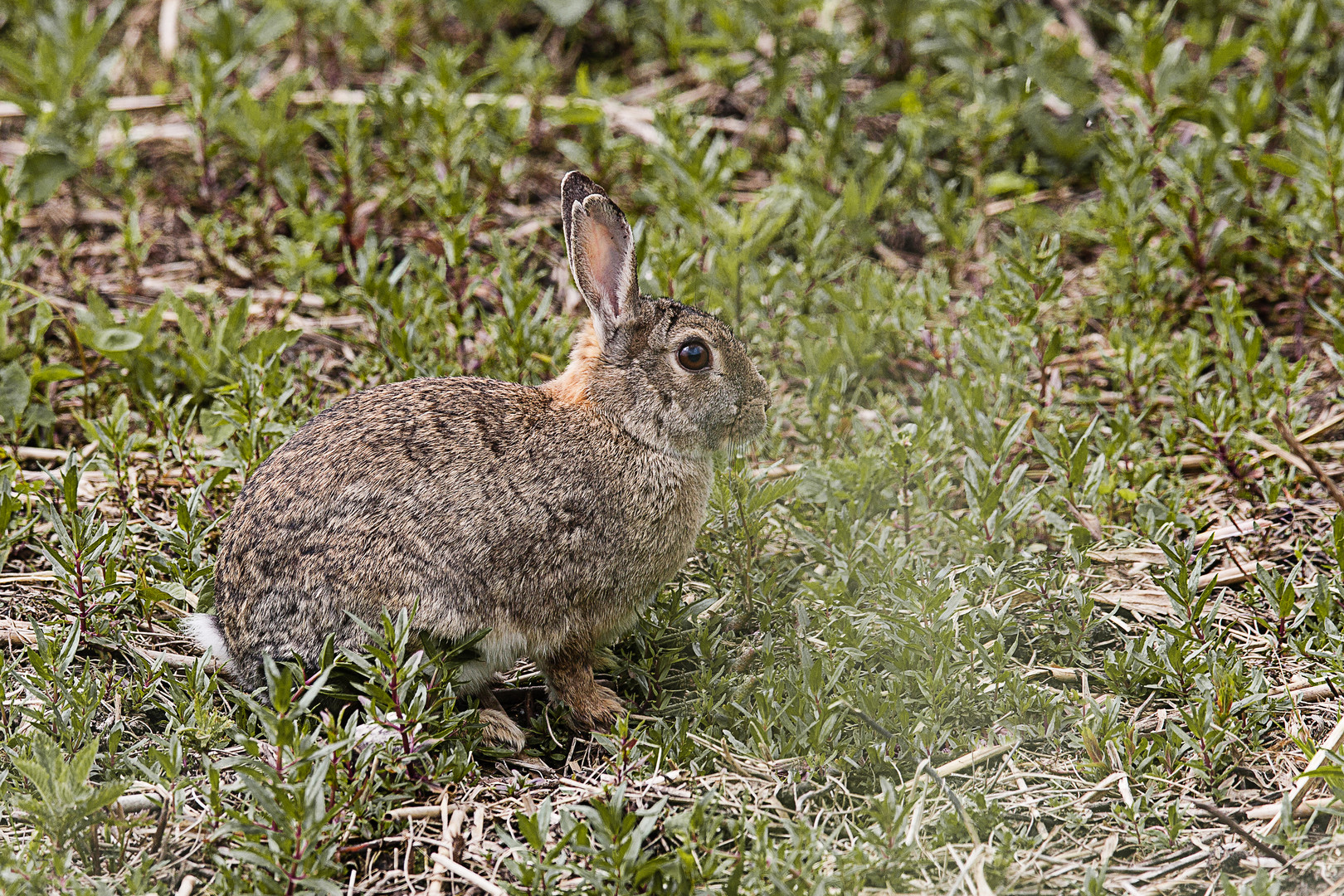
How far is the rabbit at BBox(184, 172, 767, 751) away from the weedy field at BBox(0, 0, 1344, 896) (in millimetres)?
174

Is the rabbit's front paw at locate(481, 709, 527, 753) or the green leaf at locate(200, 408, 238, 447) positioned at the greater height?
the green leaf at locate(200, 408, 238, 447)

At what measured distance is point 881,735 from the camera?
403cm

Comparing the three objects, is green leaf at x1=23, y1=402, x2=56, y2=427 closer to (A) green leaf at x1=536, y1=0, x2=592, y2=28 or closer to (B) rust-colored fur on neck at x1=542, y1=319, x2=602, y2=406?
(B) rust-colored fur on neck at x1=542, y1=319, x2=602, y2=406

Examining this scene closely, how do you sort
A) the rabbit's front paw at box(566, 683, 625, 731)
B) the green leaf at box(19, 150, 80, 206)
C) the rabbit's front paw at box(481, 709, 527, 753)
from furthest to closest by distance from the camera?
the green leaf at box(19, 150, 80, 206) → the rabbit's front paw at box(566, 683, 625, 731) → the rabbit's front paw at box(481, 709, 527, 753)

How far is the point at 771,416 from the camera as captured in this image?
17.6 feet

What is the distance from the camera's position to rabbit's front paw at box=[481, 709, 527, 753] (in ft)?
13.7

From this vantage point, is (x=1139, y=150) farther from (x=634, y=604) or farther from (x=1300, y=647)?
(x=634, y=604)

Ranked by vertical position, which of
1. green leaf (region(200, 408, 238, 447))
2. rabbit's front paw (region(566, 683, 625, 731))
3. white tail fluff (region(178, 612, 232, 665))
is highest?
green leaf (region(200, 408, 238, 447))

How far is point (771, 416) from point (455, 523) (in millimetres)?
1690

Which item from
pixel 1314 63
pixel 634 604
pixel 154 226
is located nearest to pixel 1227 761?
pixel 634 604

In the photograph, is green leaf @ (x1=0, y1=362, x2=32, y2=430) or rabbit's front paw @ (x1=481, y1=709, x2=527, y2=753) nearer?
rabbit's front paw @ (x1=481, y1=709, x2=527, y2=753)

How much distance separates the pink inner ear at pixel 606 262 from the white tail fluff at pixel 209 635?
173 centimetres

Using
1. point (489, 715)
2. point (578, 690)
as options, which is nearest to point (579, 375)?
point (578, 690)

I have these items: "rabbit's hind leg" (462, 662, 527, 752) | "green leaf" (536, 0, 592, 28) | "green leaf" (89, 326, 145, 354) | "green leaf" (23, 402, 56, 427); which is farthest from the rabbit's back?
"green leaf" (536, 0, 592, 28)
